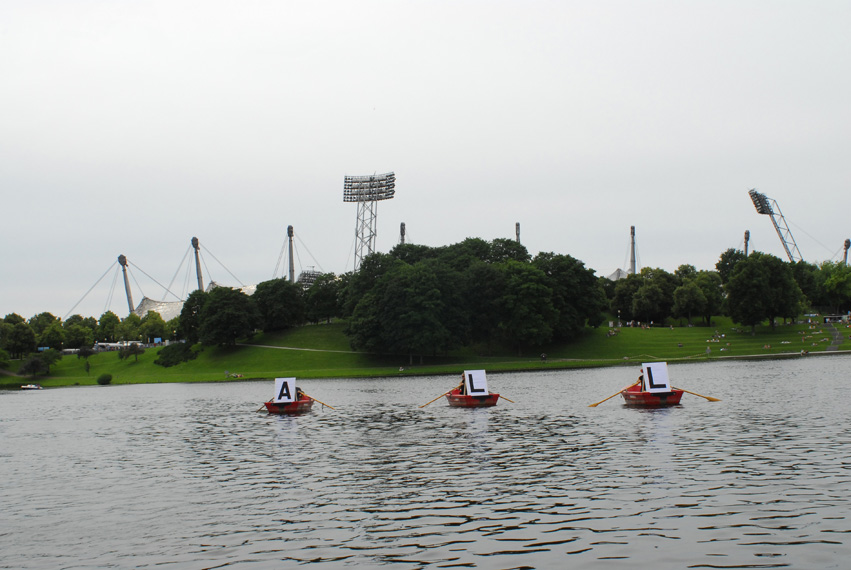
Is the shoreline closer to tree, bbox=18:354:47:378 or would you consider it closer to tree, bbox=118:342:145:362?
tree, bbox=18:354:47:378

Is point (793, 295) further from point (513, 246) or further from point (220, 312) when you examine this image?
point (220, 312)

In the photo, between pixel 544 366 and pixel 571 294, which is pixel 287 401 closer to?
pixel 544 366

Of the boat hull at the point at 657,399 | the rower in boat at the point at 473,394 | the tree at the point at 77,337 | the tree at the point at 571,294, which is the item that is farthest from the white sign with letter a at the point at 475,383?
the tree at the point at 77,337

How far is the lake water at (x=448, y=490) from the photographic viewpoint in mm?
17797

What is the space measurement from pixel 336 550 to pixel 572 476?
11202 millimetres

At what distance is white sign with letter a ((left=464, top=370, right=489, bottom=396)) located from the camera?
194 feet

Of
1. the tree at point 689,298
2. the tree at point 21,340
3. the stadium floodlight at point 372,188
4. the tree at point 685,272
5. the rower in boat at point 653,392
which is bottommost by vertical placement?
the rower in boat at point 653,392

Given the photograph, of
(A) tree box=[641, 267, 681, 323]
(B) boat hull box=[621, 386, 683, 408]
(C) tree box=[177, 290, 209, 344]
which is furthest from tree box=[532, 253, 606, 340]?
(B) boat hull box=[621, 386, 683, 408]

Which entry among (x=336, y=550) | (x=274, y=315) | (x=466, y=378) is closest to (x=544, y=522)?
(x=336, y=550)

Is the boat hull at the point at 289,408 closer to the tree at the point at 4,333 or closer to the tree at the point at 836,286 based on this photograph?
the tree at the point at 4,333

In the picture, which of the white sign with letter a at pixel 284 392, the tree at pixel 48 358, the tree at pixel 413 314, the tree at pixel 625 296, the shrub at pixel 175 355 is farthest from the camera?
the tree at pixel 625 296

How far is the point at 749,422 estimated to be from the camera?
40531 millimetres

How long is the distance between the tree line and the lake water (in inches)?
2871

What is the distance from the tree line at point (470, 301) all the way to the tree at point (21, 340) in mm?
222
